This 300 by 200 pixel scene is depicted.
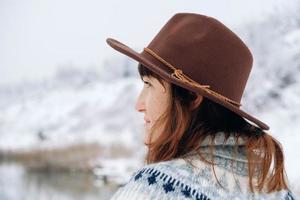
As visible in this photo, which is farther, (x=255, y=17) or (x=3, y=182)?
(x=3, y=182)

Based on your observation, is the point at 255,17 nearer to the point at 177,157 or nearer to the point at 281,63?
the point at 281,63

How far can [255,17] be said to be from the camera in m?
1.74

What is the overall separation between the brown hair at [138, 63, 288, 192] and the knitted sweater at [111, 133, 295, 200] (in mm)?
10

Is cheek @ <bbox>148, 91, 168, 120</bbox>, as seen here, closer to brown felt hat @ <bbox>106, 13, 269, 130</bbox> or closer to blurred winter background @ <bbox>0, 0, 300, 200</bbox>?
brown felt hat @ <bbox>106, 13, 269, 130</bbox>

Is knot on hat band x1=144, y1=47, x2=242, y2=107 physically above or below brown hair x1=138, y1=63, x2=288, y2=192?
above

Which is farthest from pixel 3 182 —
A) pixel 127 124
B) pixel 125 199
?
pixel 125 199

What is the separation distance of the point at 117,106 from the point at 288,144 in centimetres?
53

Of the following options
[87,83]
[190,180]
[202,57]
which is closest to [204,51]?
[202,57]

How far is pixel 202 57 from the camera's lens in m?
0.63

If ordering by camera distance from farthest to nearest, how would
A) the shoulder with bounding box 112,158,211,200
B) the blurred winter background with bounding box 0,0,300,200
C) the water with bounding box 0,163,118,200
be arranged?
1. the water with bounding box 0,163,118,200
2. the blurred winter background with bounding box 0,0,300,200
3. the shoulder with bounding box 112,158,211,200

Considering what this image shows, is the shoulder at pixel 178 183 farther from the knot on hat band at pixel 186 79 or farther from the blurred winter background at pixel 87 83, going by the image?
the blurred winter background at pixel 87 83

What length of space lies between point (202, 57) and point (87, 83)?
1344mm

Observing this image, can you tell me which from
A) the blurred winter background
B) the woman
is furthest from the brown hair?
the blurred winter background

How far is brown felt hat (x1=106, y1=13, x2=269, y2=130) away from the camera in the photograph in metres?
0.63
